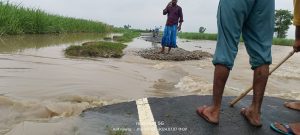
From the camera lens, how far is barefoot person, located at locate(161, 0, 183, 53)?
1064 centimetres

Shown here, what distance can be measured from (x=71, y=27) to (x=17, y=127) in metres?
18.4

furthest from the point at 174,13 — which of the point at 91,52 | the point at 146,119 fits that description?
the point at 146,119

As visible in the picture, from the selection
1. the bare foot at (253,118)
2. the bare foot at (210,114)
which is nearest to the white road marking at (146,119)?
the bare foot at (210,114)

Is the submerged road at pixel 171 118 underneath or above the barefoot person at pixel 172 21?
underneath

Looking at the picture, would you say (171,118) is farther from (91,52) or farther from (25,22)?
(25,22)

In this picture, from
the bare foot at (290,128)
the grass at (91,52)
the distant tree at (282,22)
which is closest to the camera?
the bare foot at (290,128)

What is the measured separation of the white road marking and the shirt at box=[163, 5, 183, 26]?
24.2 feet

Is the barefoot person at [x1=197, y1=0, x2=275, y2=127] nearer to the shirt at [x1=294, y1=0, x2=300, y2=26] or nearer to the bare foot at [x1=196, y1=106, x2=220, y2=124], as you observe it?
the bare foot at [x1=196, y1=106, x2=220, y2=124]

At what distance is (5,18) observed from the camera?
10.4 meters

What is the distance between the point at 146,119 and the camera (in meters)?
2.97

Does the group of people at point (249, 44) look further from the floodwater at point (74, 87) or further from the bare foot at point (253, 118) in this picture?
the floodwater at point (74, 87)

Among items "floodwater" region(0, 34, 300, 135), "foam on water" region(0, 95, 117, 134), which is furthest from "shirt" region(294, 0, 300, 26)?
"foam on water" region(0, 95, 117, 134)

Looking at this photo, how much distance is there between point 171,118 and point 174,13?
7806 millimetres

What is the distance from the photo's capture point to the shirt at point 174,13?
10615 millimetres
